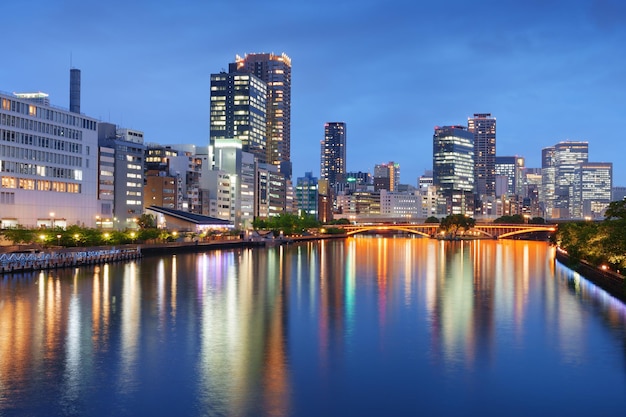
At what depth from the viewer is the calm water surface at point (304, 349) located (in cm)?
2025

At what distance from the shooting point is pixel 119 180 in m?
118

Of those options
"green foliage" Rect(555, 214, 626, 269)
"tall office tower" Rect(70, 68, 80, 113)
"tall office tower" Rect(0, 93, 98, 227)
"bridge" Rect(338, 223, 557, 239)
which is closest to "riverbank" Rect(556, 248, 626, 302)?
"green foliage" Rect(555, 214, 626, 269)

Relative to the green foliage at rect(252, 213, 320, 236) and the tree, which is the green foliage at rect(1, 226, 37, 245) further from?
the green foliage at rect(252, 213, 320, 236)

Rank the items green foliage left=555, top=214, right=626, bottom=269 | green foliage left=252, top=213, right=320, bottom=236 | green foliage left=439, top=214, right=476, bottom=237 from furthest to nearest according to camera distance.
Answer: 1. green foliage left=439, top=214, right=476, bottom=237
2. green foliage left=252, top=213, right=320, bottom=236
3. green foliage left=555, top=214, right=626, bottom=269

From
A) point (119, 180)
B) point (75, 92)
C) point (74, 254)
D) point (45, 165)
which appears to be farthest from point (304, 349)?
point (119, 180)

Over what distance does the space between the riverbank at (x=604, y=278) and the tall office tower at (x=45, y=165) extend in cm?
6542

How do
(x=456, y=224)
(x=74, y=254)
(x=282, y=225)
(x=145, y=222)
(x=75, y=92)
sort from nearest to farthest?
1. (x=74, y=254)
2. (x=145, y=222)
3. (x=75, y=92)
4. (x=282, y=225)
5. (x=456, y=224)

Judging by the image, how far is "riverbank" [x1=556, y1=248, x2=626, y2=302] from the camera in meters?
45.8

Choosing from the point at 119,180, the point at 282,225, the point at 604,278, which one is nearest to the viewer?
the point at 604,278

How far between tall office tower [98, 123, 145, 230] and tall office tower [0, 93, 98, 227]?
1161 cm

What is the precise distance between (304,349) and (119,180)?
9735 cm

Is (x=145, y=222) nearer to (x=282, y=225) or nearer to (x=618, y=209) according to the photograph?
(x=282, y=225)

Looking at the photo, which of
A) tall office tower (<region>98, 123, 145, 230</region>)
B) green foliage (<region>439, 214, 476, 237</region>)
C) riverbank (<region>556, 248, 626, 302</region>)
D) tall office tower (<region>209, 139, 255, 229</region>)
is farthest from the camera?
green foliage (<region>439, 214, 476, 237</region>)

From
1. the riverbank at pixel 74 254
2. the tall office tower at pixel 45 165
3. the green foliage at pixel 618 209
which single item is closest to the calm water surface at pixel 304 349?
the riverbank at pixel 74 254
